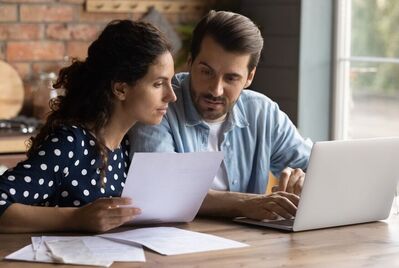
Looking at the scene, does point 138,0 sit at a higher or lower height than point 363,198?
higher

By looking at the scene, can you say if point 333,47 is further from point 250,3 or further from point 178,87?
point 178,87

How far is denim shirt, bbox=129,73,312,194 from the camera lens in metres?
2.75

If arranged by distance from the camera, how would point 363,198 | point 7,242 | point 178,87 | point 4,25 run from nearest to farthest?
point 7,242, point 363,198, point 178,87, point 4,25

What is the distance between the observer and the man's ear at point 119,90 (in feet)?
8.38

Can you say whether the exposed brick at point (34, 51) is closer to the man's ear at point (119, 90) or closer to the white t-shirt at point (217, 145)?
the white t-shirt at point (217, 145)

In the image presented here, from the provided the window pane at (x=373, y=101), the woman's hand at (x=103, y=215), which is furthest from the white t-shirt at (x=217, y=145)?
the window pane at (x=373, y=101)

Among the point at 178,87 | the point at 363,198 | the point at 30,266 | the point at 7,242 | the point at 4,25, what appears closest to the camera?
the point at 30,266

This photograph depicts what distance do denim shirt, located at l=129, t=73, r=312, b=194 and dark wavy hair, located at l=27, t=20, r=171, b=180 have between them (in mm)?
207

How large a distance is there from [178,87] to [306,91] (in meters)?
1.95

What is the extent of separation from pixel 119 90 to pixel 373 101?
2.31 meters

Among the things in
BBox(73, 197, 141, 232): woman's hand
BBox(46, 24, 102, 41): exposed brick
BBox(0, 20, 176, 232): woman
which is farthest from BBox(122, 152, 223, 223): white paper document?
BBox(46, 24, 102, 41): exposed brick

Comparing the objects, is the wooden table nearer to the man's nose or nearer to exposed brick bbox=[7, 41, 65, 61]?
the man's nose

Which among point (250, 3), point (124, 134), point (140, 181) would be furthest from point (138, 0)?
point (140, 181)

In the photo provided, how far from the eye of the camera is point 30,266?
6.71ft
